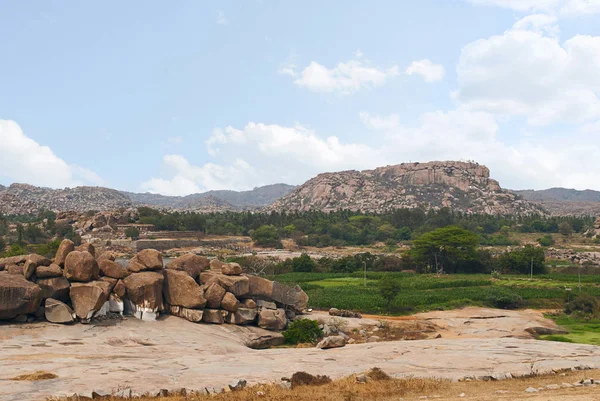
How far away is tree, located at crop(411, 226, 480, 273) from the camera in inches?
3009

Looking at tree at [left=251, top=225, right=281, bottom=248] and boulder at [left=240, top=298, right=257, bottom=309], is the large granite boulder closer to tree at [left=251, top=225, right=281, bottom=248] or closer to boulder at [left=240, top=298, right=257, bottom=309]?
boulder at [left=240, top=298, right=257, bottom=309]

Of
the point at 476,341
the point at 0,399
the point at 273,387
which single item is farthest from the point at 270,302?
the point at 0,399

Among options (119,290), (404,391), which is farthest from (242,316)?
(404,391)

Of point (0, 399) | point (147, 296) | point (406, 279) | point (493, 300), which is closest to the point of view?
point (0, 399)

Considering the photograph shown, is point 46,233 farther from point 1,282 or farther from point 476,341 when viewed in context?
point 476,341

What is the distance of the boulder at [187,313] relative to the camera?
30.2 metres

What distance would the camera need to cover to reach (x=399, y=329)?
35.6m

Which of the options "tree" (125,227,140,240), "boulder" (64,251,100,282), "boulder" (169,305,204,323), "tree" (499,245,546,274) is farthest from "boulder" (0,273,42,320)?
"tree" (125,227,140,240)

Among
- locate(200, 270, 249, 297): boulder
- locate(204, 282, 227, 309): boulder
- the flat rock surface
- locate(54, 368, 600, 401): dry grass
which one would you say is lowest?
the flat rock surface

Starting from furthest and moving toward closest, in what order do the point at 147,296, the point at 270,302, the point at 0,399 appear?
the point at 270,302 < the point at 147,296 < the point at 0,399

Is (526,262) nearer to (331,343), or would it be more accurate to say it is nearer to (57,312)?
(331,343)

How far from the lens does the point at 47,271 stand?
1099 inches

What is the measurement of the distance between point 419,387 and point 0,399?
1240cm

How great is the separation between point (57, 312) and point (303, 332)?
1295 cm
